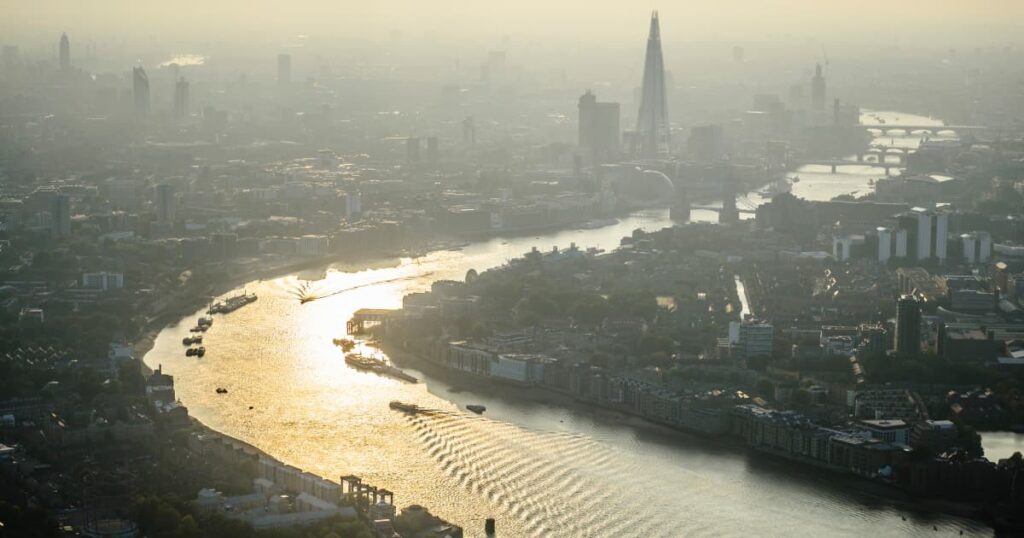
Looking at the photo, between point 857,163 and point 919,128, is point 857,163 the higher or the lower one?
the lower one

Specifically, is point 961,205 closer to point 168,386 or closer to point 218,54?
point 168,386

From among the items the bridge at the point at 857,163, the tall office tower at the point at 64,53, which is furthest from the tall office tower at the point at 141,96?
the bridge at the point at 857,163

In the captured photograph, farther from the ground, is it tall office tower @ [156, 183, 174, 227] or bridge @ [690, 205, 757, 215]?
tall office tower @ [156, 183, 174, 227]

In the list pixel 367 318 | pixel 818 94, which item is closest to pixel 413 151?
pixel 818 94

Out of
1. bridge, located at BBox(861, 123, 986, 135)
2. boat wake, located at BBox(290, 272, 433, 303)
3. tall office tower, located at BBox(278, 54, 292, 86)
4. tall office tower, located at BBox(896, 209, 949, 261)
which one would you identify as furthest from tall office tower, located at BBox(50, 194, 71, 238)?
tall office tower, located at BBox(278, 54, 292, 86)

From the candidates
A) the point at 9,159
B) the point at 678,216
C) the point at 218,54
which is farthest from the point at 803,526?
the point at 218,54

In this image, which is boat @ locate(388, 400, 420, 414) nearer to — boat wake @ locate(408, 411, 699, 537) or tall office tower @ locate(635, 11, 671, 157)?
boat wake @ locate(408, 411, 699, 537)

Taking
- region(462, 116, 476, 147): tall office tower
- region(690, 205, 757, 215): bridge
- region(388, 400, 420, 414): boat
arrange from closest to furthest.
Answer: region(388, 400, 420, 414): boat → region(690, 205, 757, 215): bridge → region(462, 116, 476, 147): tall office tower

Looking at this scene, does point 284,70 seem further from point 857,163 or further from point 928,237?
point 928,237
